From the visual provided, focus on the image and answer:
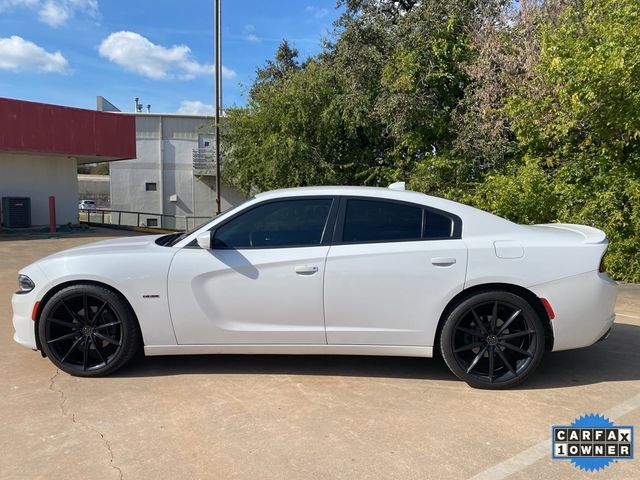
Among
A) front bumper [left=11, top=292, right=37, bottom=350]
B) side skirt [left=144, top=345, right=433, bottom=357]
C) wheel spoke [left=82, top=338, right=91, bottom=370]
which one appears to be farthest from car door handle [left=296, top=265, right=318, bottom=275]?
front bumper [left=11, top=292, right=37, bottom=350]

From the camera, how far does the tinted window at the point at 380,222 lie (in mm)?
3887

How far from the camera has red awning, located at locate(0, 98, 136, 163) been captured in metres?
15.1

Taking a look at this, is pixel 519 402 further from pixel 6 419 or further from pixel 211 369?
pixel 6 419

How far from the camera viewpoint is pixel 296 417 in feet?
10.9

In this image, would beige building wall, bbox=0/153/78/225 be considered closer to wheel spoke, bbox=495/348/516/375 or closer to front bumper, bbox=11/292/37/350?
front bumper, bbox=11/292/37/350

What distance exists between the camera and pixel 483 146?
37.8 feet

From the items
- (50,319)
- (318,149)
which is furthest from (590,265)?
(318,149)

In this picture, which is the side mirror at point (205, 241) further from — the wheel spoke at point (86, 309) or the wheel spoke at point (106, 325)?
the wheel spoke at point (86, 309)

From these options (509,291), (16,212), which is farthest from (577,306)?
(16,212)

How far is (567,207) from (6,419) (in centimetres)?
882

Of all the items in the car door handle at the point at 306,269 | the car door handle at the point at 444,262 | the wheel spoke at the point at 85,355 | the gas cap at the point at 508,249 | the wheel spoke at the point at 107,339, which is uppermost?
the gas cap at the point at 508,249

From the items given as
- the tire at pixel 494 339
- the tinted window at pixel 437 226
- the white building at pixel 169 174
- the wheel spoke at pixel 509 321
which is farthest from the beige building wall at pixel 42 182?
the wheel spoke at pixel 509 321

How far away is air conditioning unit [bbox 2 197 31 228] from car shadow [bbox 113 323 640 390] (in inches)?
586

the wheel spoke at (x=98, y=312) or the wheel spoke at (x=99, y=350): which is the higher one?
the wheel spoke at (x=98, y=312)
